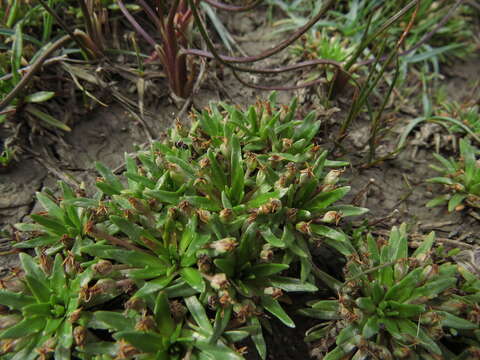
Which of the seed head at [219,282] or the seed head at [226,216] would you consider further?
the seed head at [226,216]

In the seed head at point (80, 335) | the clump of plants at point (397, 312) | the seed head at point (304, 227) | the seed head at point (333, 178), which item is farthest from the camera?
the seed head at point (333, 178)

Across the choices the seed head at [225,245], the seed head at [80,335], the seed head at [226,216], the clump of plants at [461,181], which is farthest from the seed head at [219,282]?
the clump of plants at [461,181]

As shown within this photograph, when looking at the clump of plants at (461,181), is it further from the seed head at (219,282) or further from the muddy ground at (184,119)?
the seed head at (219,282)

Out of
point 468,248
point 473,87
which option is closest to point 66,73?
point 468,248

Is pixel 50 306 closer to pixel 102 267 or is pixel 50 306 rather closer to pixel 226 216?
pixel 102 267

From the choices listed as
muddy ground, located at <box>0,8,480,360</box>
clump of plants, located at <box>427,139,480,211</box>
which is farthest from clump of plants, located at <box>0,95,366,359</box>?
clump of plants, located at <box>427,139,480,211</box>

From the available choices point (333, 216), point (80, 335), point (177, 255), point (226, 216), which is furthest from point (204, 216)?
point (80, 335)

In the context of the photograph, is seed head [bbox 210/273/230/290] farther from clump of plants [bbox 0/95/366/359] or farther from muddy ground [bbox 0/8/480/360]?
muddy ground [bbox 0/8/480/360]
